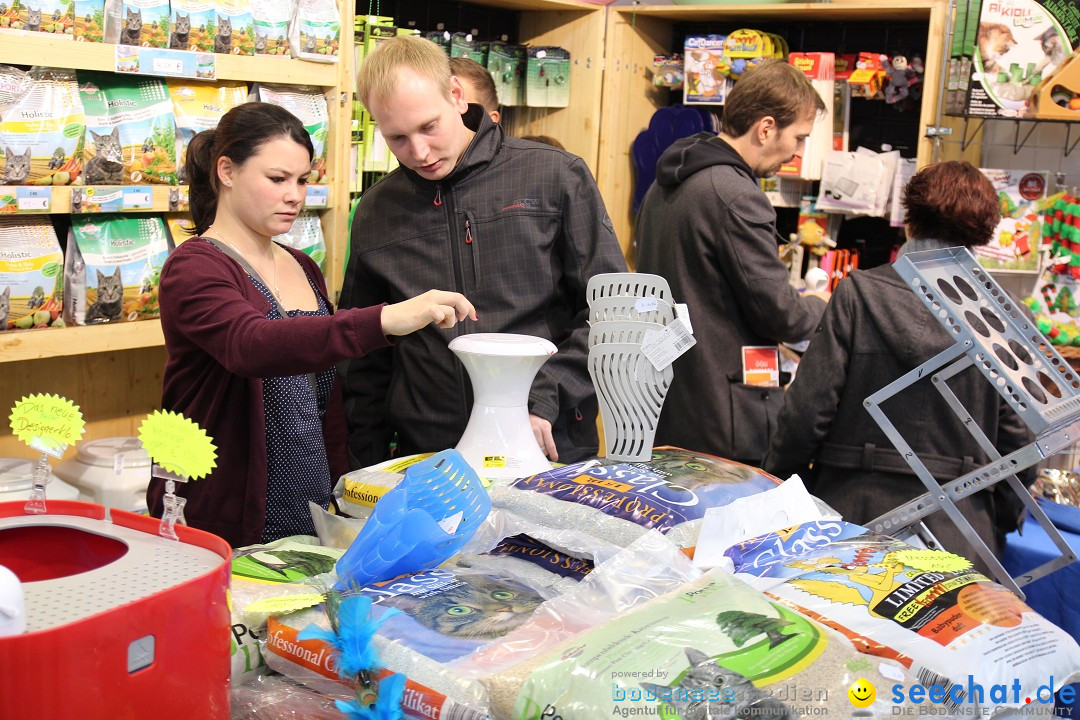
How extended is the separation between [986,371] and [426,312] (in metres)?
1.01

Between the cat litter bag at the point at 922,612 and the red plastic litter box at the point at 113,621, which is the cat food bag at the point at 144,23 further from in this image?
the cat litter bag at the point at 922,612

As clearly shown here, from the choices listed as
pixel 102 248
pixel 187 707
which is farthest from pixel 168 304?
pixel 102 248

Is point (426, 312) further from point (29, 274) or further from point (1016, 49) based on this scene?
point (1016, 49)

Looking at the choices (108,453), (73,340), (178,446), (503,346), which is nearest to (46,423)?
(178,446)

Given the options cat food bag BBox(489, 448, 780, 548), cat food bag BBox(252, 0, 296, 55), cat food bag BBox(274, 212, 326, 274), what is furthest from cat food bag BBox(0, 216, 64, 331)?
cat food bag BBox(489, 448, 780, 548)

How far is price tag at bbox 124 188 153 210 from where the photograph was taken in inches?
116

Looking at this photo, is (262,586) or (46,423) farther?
(262,586)

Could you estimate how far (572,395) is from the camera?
2.12m

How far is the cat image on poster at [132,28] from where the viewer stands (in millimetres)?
2855

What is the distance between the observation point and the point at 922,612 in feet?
3.85

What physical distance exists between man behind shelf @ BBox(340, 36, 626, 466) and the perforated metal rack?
0.63 metres

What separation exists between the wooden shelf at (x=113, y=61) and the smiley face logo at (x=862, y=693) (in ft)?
8.34

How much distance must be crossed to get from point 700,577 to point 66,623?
2.23ft

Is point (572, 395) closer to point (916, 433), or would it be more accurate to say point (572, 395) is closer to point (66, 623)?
point (916, 433)
